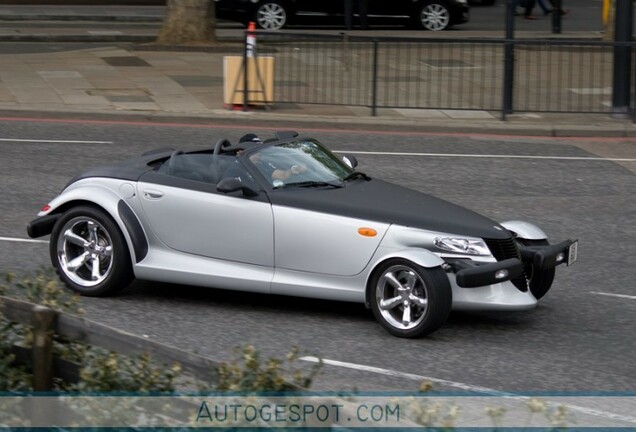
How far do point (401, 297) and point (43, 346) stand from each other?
12.8 ft

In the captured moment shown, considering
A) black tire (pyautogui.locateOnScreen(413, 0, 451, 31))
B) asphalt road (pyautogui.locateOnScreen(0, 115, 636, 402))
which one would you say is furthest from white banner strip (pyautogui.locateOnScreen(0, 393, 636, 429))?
Result: black tire (pyautogui.locateOnScreen(413, 0, 451, 31))

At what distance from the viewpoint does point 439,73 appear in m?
19.6

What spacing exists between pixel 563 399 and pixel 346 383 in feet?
4.52

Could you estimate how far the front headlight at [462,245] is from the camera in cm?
850

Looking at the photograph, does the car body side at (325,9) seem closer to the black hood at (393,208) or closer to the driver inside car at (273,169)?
the driver inside car at (273,169)

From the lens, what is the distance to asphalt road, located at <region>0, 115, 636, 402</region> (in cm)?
795

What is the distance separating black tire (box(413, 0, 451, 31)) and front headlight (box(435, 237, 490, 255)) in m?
23.1

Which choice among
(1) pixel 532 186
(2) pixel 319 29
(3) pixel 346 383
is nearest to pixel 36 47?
(2) pixel 319 29

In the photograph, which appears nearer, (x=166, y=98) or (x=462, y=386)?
(x=462, y=386)

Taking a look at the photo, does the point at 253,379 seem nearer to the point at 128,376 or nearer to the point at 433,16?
the point at 128,376

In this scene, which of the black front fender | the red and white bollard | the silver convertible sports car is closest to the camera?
the silver convertible sports car

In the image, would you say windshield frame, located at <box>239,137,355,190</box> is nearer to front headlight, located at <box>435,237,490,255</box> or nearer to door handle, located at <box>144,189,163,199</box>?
door handle, located at <box>144,189,163,199</box>

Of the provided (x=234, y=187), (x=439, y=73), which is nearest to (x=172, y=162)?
(x=234, y=187)

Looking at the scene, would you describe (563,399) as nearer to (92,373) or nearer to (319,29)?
(92,373)
